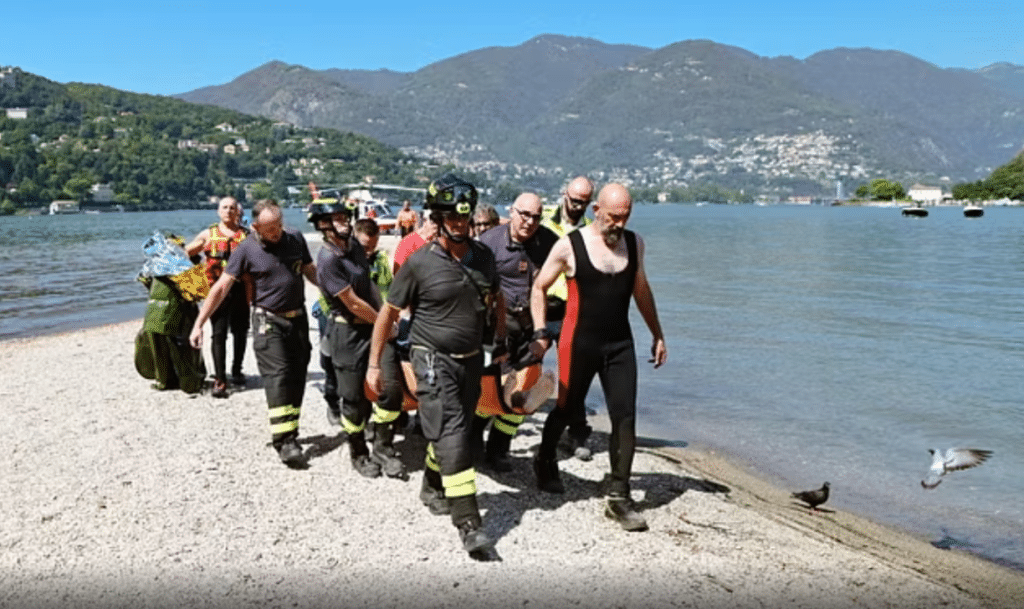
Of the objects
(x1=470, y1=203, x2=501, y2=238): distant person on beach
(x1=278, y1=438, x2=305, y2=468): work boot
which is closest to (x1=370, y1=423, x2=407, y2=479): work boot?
(x1=278, y1=438, x2=305, y2=468): work boot

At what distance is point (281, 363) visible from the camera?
7188 millimetres

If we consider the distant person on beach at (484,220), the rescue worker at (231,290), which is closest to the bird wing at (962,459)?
the distant person on beach at (484,220)

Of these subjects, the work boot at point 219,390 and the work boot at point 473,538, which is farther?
the work boot at point 219,390

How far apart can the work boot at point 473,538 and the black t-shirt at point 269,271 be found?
8.66 feet

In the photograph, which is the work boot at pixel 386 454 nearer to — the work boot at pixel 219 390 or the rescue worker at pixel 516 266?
the rescue worker at pixel 516 266

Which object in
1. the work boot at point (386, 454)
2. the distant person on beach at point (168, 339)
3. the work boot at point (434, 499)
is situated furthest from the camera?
the distant person on beach at point (168, 339)

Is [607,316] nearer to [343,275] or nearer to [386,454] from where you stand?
[343,275]

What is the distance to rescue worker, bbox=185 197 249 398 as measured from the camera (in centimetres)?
984

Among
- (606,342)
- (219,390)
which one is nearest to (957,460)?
(606,342)

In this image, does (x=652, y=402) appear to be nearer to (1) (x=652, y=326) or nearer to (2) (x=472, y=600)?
(1) (x=652, y=326)

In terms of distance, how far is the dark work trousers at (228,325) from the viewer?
979cm

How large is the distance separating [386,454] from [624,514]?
211 centimetres

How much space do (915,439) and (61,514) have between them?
8.73m

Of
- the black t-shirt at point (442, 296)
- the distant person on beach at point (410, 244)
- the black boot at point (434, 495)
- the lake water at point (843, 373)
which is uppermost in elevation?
the distant person on beach at point (410, 244)
